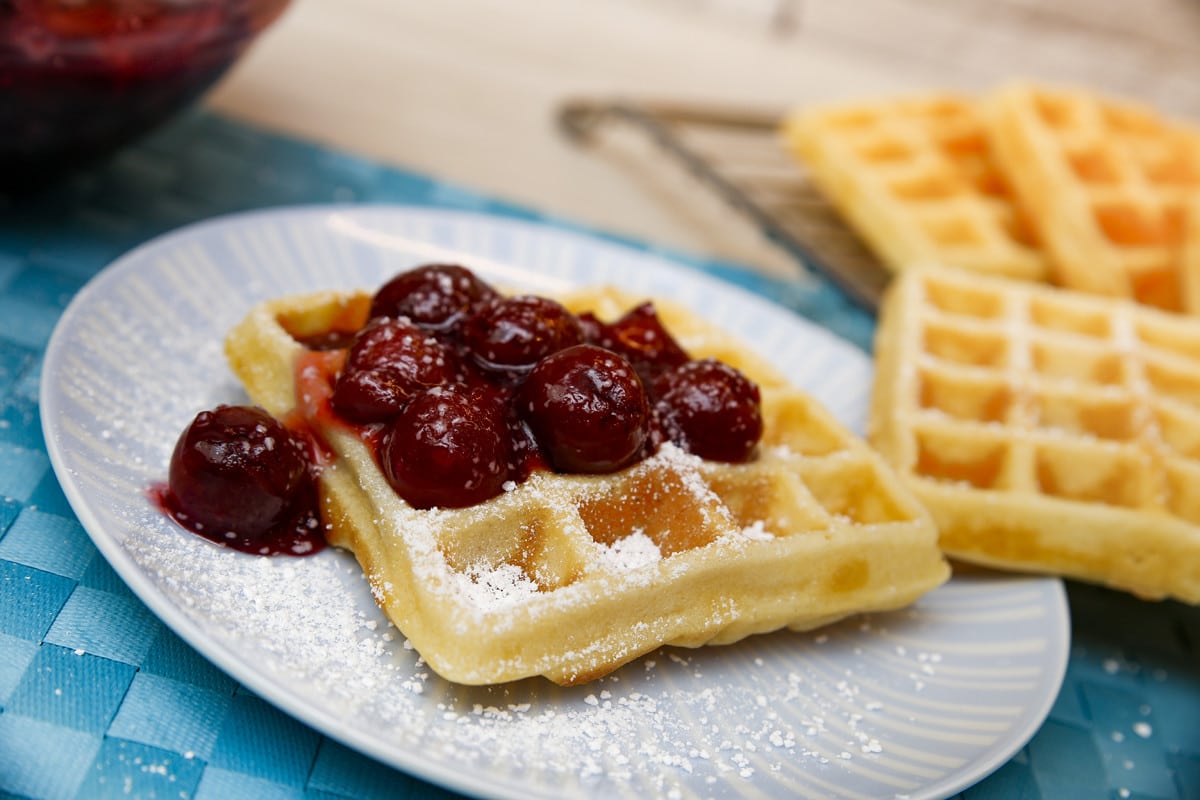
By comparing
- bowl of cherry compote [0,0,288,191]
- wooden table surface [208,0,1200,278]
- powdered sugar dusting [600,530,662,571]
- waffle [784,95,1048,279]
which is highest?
bowl of cherry compote [0,0,288,191]

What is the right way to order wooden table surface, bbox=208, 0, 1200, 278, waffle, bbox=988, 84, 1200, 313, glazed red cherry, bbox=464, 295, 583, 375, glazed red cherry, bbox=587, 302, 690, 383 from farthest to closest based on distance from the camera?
wooden table surface, bbox=208, 0, 1200, 278 → waffle, bbox=988, 84, 1200, 313 → glazed red cherry, bbox=587, 302, 690, 383 → glazed red cherry, bbox=464, 295, 583, 375

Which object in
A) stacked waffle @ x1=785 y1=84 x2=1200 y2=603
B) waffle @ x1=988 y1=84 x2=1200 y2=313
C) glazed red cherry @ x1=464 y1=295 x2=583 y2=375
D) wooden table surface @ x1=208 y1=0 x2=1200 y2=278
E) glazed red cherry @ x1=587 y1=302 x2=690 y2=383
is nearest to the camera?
glazed red cherry @ x1=464 y1=295 x2=583 y2=375

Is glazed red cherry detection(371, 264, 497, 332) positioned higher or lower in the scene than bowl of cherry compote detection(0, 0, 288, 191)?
lower

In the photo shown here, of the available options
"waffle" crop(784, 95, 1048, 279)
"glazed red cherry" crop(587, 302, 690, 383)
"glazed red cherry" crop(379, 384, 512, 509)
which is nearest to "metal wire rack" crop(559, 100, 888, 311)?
"waffle" crop(784, 95, 1048, 279)

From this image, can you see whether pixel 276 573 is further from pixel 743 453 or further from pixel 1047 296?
pixel 1047 296

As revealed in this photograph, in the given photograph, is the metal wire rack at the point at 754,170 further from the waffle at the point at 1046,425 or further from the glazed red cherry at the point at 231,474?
the glazed red cherry at the point at 231,474

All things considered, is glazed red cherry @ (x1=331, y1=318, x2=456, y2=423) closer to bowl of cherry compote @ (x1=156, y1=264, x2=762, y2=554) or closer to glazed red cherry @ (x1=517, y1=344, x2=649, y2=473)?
bowl of cherry compote @ (x1=156, y1=264, x2=762, y2=554)

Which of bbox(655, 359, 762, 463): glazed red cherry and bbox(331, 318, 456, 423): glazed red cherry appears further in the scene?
bbox(655, 359, 762, 463): glazed red cherry
